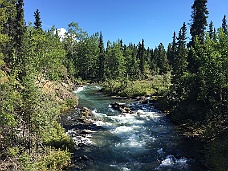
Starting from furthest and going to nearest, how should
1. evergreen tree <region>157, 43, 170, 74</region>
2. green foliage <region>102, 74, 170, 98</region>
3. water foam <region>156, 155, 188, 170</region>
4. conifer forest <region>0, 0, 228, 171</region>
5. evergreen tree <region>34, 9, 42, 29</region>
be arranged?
evergreen tree <region>157, 43, 170, 74</region>
evergreen tree <region>34, 9, 42, 29</region>
green foliage <region>102, 74, 170, 98</region>
water foam <region>156, 155, 188, 170</region>
conifer forest <region>0, 0, 228, 171</region>

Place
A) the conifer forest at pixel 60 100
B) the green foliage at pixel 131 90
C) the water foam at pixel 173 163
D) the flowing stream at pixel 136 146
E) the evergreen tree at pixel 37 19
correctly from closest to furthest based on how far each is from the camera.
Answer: the conifer forest at pixel 60 100 < the water foam at pixel 173 163 < the flowing stream at pixel 136 146 < the green foliage at pixel 131 90 < the evergreen tree at pixel 37 19

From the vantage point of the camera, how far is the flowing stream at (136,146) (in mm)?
20719

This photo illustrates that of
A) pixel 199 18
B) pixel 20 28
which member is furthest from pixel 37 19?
pixel 199 18

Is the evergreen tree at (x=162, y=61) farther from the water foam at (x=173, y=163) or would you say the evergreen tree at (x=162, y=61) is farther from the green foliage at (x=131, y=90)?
the water foam at (x=173, y=163)

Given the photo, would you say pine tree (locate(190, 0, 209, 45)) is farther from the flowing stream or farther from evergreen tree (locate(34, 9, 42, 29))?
evergreen tree (locate(34, 9, 42, 29))

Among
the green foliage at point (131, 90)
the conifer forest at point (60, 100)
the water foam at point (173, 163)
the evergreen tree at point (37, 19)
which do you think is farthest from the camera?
the evergreen tree at point (37, 19)

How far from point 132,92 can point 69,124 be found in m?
→ 28.9

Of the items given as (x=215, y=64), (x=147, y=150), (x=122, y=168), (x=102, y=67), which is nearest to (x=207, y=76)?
(x=215, y=64)

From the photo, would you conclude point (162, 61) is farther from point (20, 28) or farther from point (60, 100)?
point (60, 100)

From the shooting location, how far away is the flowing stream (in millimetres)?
20719

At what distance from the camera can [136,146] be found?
25500mm

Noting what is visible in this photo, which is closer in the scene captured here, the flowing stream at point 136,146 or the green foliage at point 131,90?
the flowing stream at point 136,146

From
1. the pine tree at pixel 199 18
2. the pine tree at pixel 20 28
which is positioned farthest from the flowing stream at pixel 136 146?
the pine tree at pixel 20 28

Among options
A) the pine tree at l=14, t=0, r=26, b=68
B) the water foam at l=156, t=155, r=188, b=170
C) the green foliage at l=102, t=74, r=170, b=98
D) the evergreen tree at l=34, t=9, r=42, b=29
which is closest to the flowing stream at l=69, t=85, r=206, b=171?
the water foam at l=156, t=155, r=188, b=170
